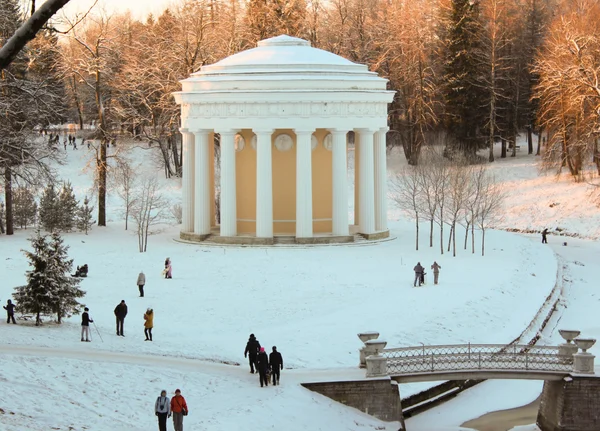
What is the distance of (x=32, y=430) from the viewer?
60.1 ft

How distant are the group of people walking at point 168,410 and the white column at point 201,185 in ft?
89.6

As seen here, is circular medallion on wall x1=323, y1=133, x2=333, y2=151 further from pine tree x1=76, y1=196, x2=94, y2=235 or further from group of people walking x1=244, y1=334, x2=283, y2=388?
group of people walking x1=244, y1=334, x2=283, y2=388

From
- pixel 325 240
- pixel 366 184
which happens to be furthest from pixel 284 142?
pixel 325 240

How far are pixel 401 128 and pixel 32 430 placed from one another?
61.0m

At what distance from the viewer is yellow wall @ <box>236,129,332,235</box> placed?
46.9m

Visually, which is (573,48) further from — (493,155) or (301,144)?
(301,144)

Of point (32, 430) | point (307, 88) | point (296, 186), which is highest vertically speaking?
point (307, 88)

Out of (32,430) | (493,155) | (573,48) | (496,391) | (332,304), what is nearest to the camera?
(32,430)

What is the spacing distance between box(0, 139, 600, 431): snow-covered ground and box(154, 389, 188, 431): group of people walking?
941mm

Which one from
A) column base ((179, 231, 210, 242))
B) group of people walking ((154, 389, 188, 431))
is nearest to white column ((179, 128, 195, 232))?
column base ((179, 231, 210, 242))

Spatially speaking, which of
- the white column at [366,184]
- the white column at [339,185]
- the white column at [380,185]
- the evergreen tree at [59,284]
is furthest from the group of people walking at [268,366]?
the white column at [380,185]

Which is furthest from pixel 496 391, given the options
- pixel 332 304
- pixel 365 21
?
pixel 365 21

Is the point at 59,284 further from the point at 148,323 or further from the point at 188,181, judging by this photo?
the point at 188,181

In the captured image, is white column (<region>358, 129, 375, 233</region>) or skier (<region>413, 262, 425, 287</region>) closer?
skier (<region>413, 262, 425, 287</region>)
